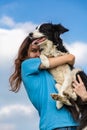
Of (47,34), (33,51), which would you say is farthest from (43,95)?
(47,34)

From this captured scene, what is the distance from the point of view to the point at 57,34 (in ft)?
14.6

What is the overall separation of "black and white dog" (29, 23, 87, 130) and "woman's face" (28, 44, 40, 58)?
0.19ft

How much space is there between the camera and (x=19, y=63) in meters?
4.45

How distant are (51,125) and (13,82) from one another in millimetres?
994

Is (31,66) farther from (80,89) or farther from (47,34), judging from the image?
(80,89)

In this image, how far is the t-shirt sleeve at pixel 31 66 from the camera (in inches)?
160

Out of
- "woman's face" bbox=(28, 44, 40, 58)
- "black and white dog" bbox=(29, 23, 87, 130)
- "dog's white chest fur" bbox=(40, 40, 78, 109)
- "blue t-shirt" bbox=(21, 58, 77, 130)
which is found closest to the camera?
"blue t-shirt" bbox=(21, 58, 77, 130)

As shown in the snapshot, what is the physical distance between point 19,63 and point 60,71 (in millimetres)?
612

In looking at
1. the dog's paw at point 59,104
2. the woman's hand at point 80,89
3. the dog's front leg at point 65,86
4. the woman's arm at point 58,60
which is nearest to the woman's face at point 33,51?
the woman's arm at point 58,60

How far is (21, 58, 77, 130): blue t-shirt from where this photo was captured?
3.81m

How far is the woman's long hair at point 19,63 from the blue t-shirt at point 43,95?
0.24 meters

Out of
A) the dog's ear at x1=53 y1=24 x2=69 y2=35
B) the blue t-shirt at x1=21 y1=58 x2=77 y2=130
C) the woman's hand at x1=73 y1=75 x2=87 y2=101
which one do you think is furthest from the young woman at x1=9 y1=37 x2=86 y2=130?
the dog's ear at x1=53 y1=24 x2=69 y2=35

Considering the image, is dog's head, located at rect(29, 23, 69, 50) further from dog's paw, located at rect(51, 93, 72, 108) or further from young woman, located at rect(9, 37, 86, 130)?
dog's paw, located at rect(51, 93, 72, 108)

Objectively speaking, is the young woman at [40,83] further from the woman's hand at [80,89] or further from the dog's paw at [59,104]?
the woman's hand at [80,89]
